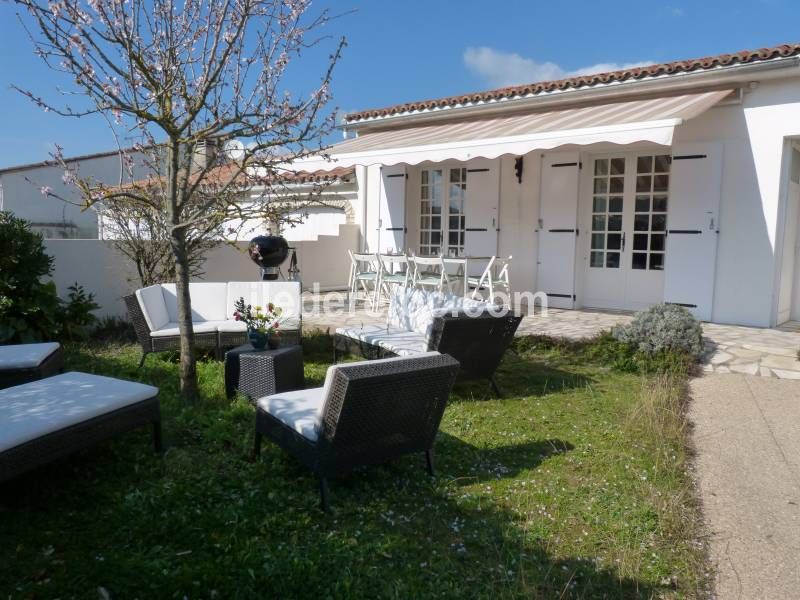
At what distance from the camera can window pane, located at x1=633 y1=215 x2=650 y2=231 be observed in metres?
11.2

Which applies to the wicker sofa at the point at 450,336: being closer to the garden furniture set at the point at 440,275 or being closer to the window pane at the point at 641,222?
the garden furniture set at the point at 440,275

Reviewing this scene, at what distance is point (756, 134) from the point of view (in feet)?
31.0

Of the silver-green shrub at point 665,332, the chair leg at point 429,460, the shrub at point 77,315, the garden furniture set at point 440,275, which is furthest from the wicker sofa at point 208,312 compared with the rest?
the silver-green shrub at point 665,332

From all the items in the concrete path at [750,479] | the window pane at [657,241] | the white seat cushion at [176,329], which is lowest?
the concrete path at [750,479]

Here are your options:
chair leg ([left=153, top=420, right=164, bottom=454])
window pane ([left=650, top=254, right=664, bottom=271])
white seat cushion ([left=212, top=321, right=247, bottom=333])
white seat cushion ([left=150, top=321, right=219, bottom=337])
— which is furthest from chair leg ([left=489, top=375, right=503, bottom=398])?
window pane ([left=650, top=254, right=664, bottom=271])

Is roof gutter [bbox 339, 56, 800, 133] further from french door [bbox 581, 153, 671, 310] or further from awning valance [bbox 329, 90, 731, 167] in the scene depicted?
french door [bbox 581, 153, 671, 310]

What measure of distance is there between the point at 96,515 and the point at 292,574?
1430 mm

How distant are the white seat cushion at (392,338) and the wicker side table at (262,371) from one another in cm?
96

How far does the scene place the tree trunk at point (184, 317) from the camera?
18.1 feet

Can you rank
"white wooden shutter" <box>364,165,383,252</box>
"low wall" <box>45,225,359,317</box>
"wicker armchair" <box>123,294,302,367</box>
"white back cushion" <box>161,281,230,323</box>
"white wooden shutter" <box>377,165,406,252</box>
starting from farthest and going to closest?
"white wooden shutter" <box>364,165,383,252</box>
"white wooden shutter" <box>377,165,406,252</box>
"low wall" <box>45,225,359,317</box>
"white back cushion" <box>161,281,230,323</box>
"wicker armchair" <box>123,294,302,367</box>

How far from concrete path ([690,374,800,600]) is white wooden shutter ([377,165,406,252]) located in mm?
8298

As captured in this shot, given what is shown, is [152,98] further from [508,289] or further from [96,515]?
[508,289]

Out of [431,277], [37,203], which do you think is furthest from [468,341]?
[37,203]

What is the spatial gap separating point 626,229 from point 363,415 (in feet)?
29.7
